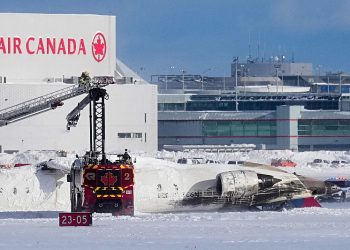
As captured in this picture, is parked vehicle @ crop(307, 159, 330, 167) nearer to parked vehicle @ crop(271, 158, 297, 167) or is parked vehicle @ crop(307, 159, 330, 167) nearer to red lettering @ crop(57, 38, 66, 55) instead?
parked vehicle @ crop(271, 158, 297, 167)

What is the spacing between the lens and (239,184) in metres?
61.6

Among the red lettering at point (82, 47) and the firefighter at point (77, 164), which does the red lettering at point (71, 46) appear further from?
the firefighter at point (77, 164)

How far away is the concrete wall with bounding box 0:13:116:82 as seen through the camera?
126 metres

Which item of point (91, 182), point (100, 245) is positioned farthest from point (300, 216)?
point (100, 245)

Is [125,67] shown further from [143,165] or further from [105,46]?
[143,165]

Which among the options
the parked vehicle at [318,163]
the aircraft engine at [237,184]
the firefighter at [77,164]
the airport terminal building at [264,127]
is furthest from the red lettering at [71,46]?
the firefighter at [77,164]

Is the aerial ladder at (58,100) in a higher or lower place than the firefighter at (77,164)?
higher

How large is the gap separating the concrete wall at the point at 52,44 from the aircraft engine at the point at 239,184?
223 feet

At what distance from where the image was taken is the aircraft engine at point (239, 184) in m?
61.6

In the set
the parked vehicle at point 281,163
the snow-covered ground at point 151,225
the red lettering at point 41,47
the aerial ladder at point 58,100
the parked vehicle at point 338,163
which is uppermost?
the red lettering at point 41,47

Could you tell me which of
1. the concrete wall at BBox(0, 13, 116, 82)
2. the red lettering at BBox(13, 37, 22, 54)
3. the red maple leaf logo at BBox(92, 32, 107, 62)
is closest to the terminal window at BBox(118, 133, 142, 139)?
the concrete wall at BBox(0, 13, 116, 82)

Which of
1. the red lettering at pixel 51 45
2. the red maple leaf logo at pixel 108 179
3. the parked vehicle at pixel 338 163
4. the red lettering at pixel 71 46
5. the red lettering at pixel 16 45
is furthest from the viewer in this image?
the red lettering at pixel 71 46

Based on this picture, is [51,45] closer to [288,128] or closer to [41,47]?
[41,47]

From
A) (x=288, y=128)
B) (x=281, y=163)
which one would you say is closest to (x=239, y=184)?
(x=281, y=163)
